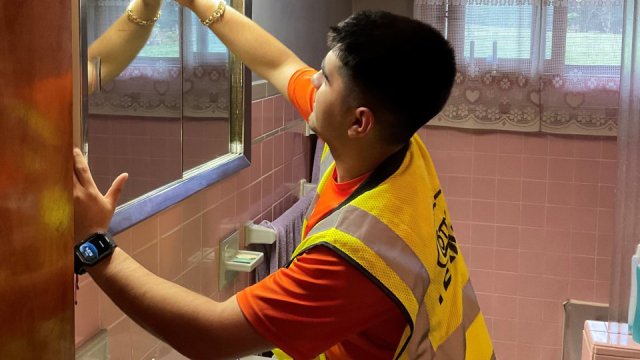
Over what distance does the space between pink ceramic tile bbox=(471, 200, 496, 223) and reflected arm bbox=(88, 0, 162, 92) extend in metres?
1.99

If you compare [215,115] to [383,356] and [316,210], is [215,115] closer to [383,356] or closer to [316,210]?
[316,210]

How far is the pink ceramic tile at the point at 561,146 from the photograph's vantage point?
2898 millimetres

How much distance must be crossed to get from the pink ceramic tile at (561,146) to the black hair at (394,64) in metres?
1.98

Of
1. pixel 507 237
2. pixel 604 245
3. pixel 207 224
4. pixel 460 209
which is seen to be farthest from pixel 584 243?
pixel 207 224

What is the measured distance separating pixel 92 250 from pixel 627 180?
6.90 ft

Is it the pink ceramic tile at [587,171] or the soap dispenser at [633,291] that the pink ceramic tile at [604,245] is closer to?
the pink ceramic tile at [587,171]

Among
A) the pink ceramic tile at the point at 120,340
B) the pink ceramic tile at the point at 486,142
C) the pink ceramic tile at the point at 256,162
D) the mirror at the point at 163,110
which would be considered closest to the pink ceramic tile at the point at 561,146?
the pink ceramic tile at the point at 486,142

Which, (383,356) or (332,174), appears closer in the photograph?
(383,356)

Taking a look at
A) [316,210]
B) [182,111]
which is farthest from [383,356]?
[182,111]

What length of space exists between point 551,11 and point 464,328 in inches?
77.9

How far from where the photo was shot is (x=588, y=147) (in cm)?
288

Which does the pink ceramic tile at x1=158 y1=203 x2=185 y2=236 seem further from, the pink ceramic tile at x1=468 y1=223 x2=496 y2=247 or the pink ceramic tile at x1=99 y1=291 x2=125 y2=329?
the pink ceramic tile at x1=468 y1=223 x2=496 y2=247

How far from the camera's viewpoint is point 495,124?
295 centimetres

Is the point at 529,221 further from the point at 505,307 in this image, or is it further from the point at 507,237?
the point at 505,307
